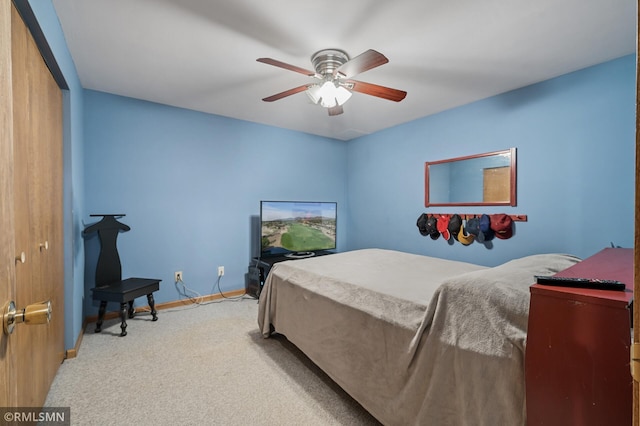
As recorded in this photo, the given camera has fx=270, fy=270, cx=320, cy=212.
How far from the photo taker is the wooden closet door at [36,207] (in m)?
1.24

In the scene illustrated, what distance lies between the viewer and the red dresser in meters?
0.71

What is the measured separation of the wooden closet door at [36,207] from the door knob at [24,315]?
2.63 feet

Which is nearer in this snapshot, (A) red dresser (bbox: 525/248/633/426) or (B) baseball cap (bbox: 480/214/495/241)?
(A) red dresser (bbox: 525/248/633/426)

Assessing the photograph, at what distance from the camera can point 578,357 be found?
77cm

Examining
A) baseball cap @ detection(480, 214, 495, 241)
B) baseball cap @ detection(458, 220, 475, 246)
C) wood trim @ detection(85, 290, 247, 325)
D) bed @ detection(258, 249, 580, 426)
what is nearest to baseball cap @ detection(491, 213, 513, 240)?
baseball cap @ detection(480, 214, 495, 241)

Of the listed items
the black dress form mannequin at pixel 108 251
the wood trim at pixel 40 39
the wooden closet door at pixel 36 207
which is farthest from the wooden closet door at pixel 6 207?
the black dress form mannequin at pixel 108 251

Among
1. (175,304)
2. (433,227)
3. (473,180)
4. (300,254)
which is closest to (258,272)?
(300,254)

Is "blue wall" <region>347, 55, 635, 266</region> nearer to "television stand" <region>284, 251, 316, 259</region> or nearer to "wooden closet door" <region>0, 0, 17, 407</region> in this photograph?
"television stand" <region>284, 251, 316, 259</region>

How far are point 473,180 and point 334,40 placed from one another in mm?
2230

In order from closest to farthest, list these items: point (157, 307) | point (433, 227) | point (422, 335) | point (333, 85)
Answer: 1. point (422, 335)
2. point (333, 85)
3. point (157, 307)
4. point (433, 227)

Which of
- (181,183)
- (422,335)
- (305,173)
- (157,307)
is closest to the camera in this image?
(422,335)

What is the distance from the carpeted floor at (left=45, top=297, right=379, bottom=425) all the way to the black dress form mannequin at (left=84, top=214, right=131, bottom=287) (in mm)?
496

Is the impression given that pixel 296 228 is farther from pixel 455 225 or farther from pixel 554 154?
pixel 554 154

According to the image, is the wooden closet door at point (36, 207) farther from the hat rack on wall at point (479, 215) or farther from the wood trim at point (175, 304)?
the hat rack on wall at point (479, 215)
